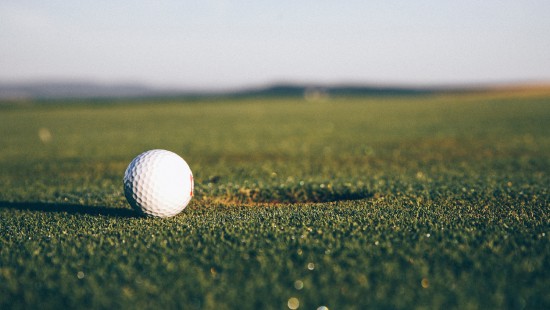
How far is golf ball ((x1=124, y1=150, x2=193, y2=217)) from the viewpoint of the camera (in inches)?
163

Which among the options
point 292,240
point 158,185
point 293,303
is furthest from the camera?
point 158,185

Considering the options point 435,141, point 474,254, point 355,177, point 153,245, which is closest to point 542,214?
point 474,254

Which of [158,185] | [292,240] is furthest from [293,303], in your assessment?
[158,185]

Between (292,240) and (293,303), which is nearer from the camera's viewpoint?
(293,303)

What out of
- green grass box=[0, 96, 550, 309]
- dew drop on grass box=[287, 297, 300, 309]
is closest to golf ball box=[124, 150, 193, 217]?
green grass box=[0, 96, 550, 309]

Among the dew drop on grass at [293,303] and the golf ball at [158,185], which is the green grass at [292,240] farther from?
the golf ball at [158,185]

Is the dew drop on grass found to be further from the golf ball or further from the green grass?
the golf ball

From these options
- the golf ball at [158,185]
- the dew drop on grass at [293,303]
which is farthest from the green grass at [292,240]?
the golf ball at [158,185]

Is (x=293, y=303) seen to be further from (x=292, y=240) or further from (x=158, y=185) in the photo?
(x=158, y=185)

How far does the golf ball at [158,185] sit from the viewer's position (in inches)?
163

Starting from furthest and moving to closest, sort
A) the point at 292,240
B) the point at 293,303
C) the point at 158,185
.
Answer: the point at 158,185 < the point at 292,240 < the point at 293,303

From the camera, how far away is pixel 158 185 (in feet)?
13.6

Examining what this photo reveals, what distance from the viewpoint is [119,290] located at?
104 inches

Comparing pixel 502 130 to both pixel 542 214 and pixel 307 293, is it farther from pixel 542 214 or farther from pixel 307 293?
pixel 307 293
